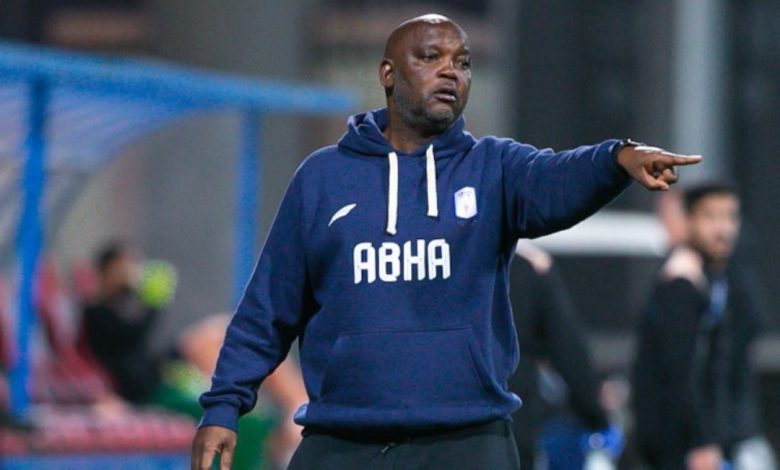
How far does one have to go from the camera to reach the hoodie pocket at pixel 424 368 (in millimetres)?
4871

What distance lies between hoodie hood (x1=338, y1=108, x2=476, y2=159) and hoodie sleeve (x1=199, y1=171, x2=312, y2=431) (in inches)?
6.6

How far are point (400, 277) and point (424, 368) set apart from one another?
0.73 ft

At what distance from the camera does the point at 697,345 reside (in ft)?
24.8

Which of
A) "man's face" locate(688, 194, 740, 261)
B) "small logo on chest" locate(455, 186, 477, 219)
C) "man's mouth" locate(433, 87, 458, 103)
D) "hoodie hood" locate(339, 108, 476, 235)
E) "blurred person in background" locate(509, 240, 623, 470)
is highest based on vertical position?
"man's mouth" locate(433, 87, 458, 103)

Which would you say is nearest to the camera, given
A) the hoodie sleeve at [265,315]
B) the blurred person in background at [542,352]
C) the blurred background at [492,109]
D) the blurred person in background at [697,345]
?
the hoodie sleeve at [265,315]

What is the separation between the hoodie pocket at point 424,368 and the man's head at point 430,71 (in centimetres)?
53

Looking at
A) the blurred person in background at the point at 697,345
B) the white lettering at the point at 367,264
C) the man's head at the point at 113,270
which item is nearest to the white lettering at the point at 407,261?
the white lettering at the point at 367,264

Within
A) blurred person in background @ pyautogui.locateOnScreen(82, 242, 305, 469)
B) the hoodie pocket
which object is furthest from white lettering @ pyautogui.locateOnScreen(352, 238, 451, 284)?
blurred person in background @ pyautogui.locateOnScreen(82, 242, 305, 469)

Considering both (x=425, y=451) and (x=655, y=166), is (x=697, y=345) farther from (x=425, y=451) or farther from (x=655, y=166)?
(x=655, y=166)

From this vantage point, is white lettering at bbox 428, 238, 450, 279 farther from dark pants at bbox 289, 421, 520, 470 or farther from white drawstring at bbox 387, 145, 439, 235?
dark pants at bbox 289, 421, 520, 470

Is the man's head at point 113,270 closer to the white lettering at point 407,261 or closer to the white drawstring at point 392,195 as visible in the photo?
the white drawstring at point 392,195

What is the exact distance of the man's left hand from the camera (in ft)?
14.8

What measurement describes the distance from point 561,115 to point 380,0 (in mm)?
3482

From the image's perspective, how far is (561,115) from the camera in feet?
71.3
